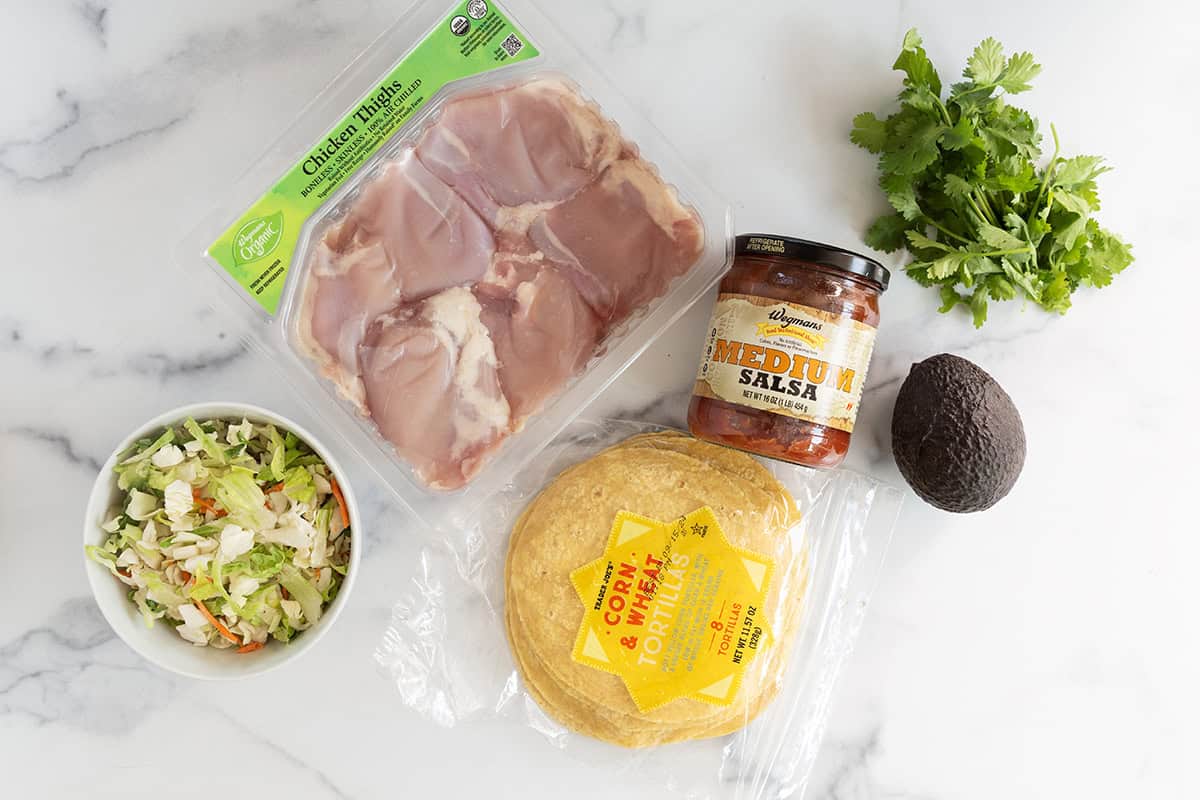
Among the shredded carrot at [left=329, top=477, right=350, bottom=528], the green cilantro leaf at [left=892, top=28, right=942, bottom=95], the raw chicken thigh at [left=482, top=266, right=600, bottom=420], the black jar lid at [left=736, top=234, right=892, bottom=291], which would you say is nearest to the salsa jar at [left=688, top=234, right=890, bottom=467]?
the black jar lid at [left=736, top=234, right=892, bottom=291]

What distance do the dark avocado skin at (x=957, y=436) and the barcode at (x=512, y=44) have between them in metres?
0.86

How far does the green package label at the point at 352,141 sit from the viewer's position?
55.6 inches

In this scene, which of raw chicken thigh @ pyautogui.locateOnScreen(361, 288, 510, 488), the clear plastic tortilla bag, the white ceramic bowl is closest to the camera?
the white ceramic bowl

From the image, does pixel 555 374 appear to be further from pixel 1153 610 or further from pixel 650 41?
pixel 1153 610

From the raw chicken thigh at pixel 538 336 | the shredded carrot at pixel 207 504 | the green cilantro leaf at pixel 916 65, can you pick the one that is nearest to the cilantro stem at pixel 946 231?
the green cilantro leaf at pixel 916 65

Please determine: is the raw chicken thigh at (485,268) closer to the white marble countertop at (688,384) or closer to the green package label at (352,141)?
the green package label at (352,141)

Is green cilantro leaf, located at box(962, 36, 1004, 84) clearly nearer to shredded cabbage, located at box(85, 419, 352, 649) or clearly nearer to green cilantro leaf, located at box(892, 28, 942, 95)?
green cilantro leaf, located at box(892, 28, 942, 95)

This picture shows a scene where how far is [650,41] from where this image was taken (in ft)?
5.15

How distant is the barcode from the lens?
144 centimetres

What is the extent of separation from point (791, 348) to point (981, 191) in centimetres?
46

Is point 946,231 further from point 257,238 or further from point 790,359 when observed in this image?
point 257,238

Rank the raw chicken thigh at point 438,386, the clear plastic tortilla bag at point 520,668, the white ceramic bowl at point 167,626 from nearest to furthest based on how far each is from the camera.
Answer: the white ceramic bowl at point 167,626 → the raw chicken thigh at point 438,386 → the clear plastic tortilla bag at point 520,668

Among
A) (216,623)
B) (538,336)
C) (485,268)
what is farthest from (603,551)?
(216,623)

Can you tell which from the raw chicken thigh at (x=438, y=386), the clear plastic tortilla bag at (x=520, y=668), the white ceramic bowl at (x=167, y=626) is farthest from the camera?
the clear plastic tortilla bag at (x=520, y=668)
